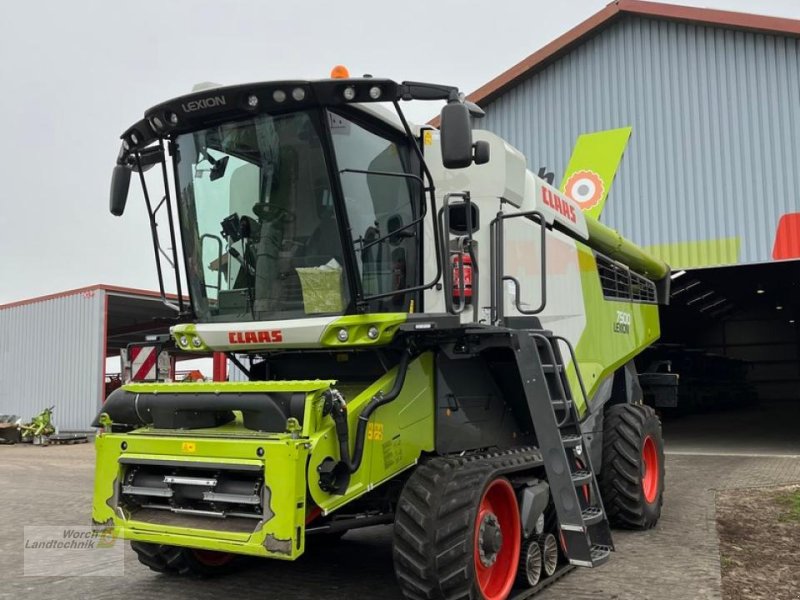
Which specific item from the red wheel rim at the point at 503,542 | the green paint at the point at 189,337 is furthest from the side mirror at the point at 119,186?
the red wheel rim at the point at 503,542

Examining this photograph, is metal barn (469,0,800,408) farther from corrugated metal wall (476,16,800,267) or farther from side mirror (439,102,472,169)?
side mirror (439,102,472,169)

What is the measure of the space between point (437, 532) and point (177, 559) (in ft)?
7.14

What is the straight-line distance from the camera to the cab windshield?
4742 mm

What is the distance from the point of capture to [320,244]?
4.79m

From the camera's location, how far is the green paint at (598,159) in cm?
1516

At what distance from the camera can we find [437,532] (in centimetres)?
435

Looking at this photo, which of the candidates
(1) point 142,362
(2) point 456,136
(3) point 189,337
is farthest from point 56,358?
(2) point 456,136

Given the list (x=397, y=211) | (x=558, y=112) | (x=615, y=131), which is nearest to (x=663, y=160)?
(x=615, y=131)

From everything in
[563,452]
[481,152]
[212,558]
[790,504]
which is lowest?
[790,504]

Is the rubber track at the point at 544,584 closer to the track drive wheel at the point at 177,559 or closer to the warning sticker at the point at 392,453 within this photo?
the warning sticker at the point at 392,453

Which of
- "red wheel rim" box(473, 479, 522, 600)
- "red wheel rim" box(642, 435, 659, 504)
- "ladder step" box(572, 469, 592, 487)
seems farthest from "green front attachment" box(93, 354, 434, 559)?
"red wheel rim" box(642, 435, 659, 504)

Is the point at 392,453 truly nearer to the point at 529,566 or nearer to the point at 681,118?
the point at 529,566

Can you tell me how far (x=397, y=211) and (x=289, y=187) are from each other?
73cm

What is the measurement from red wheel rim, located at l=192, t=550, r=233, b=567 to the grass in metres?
5.61
